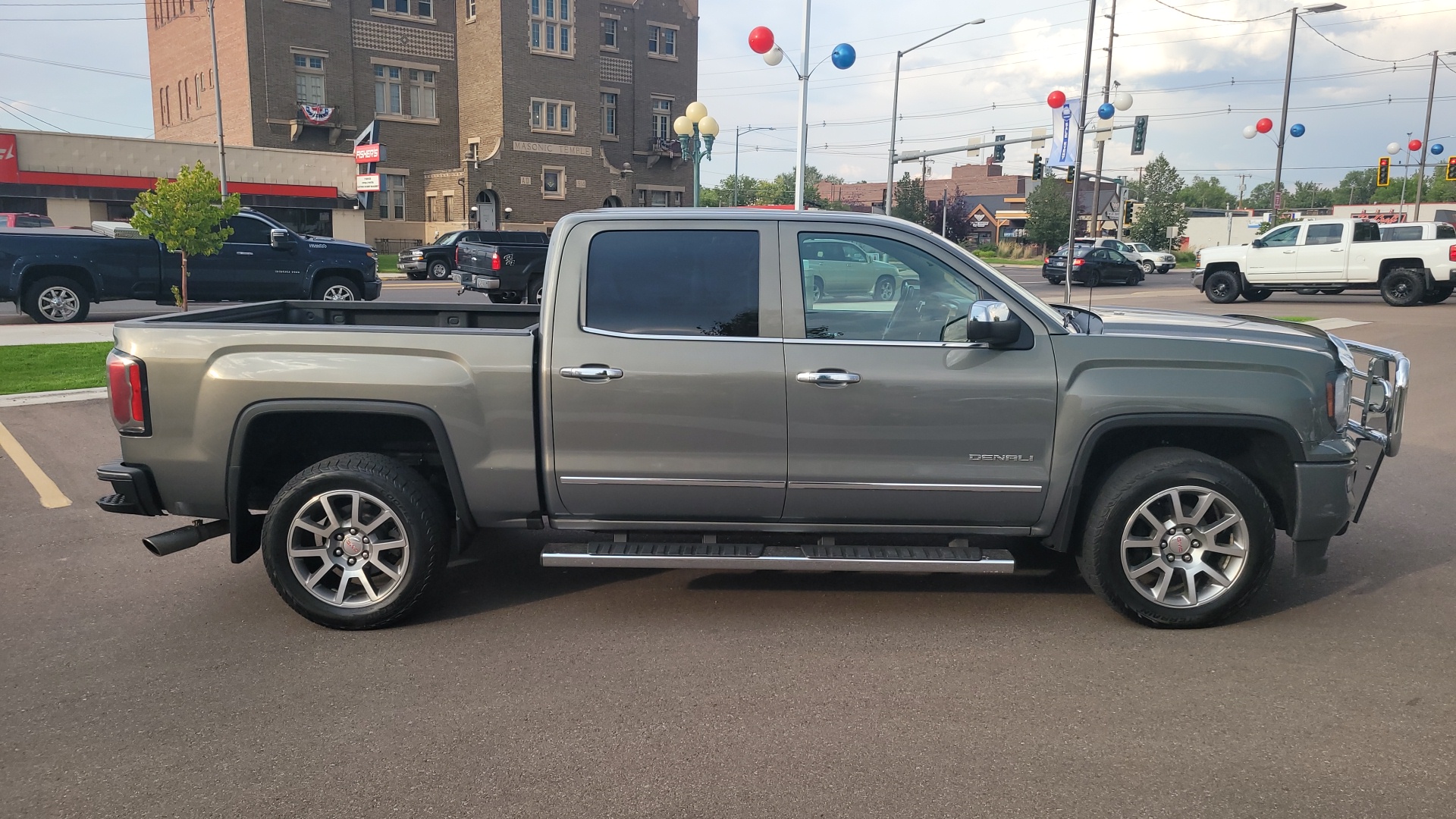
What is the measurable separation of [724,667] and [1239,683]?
6.84ft

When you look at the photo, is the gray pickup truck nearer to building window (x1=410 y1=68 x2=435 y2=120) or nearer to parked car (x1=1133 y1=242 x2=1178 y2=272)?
parked car (x1=1133 y1=242 x2=1178 y2=272)

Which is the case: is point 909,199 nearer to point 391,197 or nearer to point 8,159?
point 391,197

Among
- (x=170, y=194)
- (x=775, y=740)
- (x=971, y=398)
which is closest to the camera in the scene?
(x=775, y=740)

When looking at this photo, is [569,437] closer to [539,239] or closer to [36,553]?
[36,553]

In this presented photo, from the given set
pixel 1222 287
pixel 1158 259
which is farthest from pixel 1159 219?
pixel 1222 287

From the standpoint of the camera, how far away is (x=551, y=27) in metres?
49.4

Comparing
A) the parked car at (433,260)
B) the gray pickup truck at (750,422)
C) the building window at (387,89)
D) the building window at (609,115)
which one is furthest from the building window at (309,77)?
the gray pickup truck at (750,422)

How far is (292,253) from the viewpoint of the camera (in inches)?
730

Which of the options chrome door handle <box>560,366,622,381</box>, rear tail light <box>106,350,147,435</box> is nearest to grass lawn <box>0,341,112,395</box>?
rear tail light <box>106,350,147,435</box>

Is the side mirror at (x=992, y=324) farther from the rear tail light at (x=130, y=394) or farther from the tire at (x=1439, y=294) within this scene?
the tire at (x=1439, y=294)

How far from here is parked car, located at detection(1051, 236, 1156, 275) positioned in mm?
38500

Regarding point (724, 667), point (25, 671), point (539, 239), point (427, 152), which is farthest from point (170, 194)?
point (427, 152)

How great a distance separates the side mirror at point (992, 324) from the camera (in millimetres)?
4395

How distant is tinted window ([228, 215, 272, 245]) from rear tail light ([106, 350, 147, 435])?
49.5 feet
